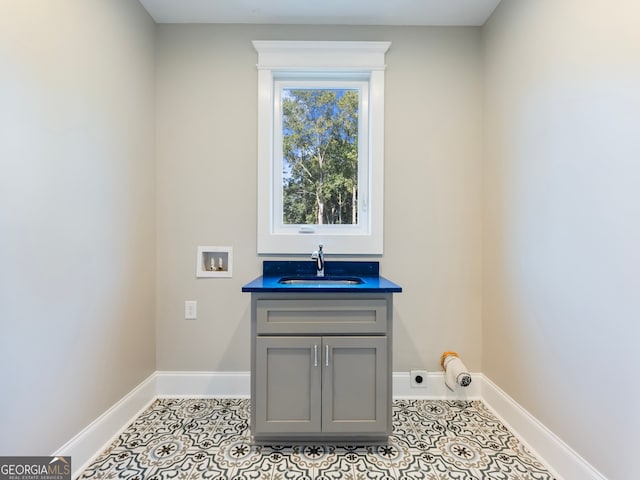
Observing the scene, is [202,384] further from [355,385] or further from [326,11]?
[326,11]

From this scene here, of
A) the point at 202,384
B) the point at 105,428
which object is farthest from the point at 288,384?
the point at 105,428

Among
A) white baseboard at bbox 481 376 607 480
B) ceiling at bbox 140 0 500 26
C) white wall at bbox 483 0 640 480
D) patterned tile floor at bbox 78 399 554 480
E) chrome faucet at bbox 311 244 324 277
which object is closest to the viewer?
white wall at bbox 483 0 640 480

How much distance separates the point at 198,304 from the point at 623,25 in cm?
259

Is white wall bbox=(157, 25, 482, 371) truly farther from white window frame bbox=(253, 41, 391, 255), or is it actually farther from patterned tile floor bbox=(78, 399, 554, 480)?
patterned tile floor bbox=(78, 399, 554, 480)

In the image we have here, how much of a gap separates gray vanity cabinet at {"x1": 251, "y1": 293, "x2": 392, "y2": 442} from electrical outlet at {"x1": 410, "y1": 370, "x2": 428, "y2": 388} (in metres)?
0.63

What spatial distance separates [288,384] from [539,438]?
4.30 ft

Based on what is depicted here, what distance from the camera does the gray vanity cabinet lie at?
159 cm

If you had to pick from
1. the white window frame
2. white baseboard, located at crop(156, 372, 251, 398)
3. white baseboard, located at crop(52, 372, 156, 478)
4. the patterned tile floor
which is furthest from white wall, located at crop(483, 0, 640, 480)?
white baseboard, located at crop(52, 372, 156, 478)

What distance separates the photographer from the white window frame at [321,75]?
213 cm

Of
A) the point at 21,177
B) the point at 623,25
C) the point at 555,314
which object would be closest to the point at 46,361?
the point at 21,177

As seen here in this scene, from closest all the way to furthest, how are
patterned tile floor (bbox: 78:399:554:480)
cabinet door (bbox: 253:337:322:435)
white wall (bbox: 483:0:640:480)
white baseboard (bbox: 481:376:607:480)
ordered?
white wall (bbox: 483:0:640:480), white baseboard (bbox: 481:376:607:480), patterned tile floor (bbox: 78:399:554:480), cabinet door (bbox: 253:337:322:435)

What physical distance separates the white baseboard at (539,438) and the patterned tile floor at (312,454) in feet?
0.16

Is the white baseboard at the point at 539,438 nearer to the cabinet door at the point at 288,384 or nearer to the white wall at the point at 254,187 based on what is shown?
the white wall at the point at 254,187

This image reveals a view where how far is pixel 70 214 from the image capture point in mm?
1446
